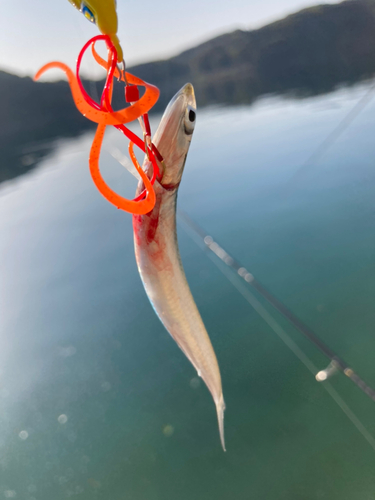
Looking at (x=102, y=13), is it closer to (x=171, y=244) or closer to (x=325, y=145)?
(x=171, y=244)

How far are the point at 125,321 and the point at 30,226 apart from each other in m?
3.62

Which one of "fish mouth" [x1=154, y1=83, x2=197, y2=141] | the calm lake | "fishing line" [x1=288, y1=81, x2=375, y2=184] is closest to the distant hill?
"fishing line" [x1=288, y1=81, x2=375, y2=184]

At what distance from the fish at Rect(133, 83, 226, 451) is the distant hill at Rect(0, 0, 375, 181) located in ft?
57.9

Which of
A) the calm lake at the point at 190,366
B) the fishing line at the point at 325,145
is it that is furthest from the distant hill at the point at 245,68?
the calm lake at the point at 190,366

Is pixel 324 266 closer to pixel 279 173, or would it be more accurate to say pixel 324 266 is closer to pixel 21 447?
pixel 279 173

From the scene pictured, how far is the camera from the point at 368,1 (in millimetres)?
21703

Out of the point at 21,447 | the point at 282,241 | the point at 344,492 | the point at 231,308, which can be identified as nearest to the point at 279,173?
the point at 282,241

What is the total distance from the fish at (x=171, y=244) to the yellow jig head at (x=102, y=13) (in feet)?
0.77

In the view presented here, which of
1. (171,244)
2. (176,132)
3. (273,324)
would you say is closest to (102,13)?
(176,132)

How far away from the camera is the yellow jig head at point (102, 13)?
69 centimetres

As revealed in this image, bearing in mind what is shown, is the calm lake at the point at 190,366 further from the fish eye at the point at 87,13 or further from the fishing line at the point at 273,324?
the fish eye at the point at 87,13

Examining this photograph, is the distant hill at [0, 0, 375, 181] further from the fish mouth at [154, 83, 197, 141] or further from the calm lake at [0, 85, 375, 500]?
the fish mouth at [154, 83, 197, 141]

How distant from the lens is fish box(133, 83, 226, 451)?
890mm

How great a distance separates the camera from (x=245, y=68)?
26516 millimetres
